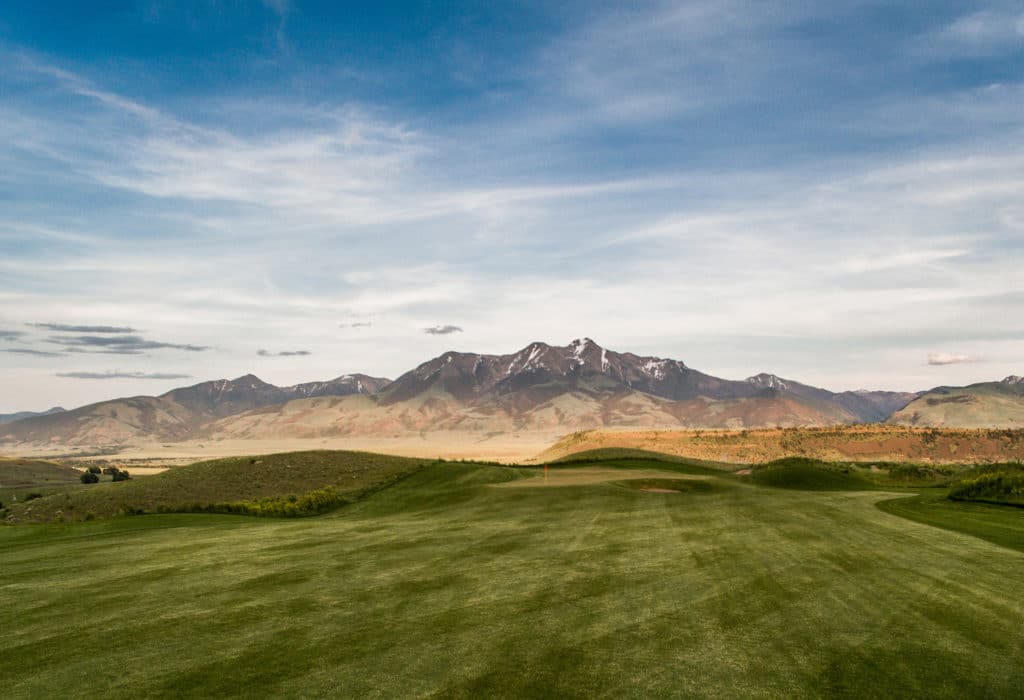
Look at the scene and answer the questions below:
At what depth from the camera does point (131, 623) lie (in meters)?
10.0

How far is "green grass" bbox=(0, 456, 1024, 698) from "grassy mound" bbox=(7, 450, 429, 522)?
10777 millimetres

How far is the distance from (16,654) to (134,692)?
9.03 feet

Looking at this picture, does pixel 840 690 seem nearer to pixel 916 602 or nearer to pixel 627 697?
pixel 627 697

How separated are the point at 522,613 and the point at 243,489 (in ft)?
105

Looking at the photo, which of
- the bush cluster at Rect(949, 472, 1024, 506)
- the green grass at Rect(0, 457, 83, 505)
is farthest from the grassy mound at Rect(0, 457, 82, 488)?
the bush cluster at Rect(949, 472, 1024, 506)

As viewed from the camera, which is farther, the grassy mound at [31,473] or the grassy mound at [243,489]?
the grassy mound at [31,473]

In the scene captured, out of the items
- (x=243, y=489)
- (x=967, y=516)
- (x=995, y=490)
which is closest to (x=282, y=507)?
(x=243, y=489)

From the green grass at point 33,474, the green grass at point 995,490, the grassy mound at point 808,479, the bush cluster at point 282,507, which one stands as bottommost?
the green grass at point 33,474

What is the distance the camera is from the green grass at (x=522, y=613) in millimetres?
7680

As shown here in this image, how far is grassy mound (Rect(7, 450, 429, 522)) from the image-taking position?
98.0 ft

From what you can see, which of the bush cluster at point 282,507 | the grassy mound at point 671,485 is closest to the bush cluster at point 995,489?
the grassy mound at point 671,485

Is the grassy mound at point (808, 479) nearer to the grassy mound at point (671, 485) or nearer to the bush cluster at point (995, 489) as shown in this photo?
the bush cluster at point (995, 489)

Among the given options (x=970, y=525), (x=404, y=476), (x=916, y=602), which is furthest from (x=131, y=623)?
(x=404, y=476)

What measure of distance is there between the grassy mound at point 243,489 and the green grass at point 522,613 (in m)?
10.8
